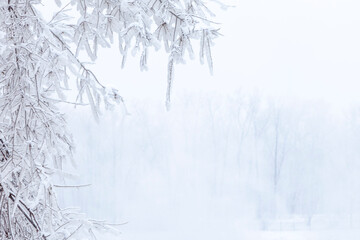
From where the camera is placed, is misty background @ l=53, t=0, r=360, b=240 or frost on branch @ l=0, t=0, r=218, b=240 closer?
frost on branch @ l=0, t=0, r=218, b=240

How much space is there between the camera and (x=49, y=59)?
1.45 metres

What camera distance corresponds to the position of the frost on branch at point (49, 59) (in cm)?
145

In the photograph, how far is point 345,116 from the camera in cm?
2634

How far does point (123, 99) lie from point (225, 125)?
2432 centimetres

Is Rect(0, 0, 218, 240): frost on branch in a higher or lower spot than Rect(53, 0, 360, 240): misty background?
higher

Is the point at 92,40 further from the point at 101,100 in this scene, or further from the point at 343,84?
the point at 343,84

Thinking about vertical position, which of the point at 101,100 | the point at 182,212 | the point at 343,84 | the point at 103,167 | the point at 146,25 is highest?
the point at 343,84

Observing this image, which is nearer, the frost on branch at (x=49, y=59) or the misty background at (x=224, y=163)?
the frost on branch at (x=49, y=59)

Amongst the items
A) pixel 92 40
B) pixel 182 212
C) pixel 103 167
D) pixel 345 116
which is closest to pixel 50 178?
pixel 92 40

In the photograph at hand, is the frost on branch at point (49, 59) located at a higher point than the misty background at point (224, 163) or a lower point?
higher

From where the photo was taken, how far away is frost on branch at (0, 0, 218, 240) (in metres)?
1.45

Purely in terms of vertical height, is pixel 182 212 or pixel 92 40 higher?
pixel 92 40

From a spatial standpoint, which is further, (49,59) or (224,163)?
(224,163)

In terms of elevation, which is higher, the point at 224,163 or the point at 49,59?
the point at 49,59
